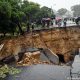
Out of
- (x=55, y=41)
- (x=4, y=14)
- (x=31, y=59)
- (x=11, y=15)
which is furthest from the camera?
(x=55, y=41)

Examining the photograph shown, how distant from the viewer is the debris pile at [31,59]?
3690 centimetres

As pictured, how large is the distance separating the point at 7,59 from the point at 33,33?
6771mm

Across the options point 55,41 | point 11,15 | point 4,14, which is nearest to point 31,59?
point 11,15

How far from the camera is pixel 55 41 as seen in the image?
45.6 metres

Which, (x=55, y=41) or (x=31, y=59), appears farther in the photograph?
(x=55, y=41)

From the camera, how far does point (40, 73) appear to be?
3088 cm

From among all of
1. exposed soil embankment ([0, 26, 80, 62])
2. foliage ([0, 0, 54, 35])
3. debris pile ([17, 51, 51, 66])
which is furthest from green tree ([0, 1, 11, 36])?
debris pile ([17, 51, 51, 66])

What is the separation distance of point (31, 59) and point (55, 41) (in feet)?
28.6

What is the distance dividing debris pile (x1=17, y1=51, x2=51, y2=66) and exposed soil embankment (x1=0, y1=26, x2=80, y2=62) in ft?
9.23

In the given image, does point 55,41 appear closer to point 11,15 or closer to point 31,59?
point 31,59

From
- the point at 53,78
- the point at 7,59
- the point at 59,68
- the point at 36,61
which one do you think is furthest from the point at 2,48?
the point at 53,78

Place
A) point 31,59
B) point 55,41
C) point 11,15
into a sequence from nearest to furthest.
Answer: point 31,59, point 11,15, point 55,41

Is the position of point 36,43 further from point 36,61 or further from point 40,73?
point 40,73

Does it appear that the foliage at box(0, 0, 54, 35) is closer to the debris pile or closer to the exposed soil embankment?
the exposed soil embankment
